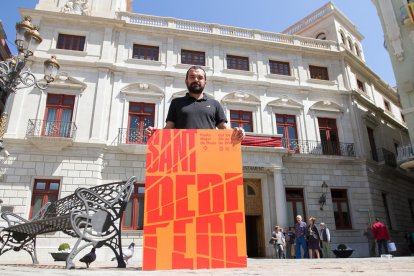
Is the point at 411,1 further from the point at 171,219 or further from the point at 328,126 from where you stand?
the point at 171,219

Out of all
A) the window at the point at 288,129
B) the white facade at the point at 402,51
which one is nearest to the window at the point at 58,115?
the window at the point at 288,129

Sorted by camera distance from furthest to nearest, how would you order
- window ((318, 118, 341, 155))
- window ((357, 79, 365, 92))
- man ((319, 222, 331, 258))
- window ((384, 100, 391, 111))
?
window ((384, 100, 391, 111))
window ((357, 79, 365, 92))
window ((318, 118, 341, 155))
man ((319, 222, 331, 258))

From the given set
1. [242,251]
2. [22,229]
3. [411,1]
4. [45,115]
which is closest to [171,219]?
[242,251]

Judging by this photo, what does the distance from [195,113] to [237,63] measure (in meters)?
15.2

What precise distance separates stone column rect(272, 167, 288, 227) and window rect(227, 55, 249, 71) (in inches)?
265

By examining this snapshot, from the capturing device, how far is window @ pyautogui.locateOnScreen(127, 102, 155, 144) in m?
15.0

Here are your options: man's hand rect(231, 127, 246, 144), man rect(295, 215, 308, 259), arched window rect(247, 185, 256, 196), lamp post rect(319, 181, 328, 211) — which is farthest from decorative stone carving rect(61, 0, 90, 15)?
man's hand rect(231, 127, 246, 144)

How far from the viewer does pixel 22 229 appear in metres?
4.80

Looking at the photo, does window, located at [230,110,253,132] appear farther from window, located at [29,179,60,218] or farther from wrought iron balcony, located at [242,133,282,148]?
window, located at [29,179,60,218]

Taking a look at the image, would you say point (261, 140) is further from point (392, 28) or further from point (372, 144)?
point (392, 28)

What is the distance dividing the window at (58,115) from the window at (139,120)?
2.78 metres

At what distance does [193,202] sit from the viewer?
317cm

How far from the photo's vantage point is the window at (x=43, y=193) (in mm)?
13086

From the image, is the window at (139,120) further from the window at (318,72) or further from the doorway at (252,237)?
the window at (318,72)
